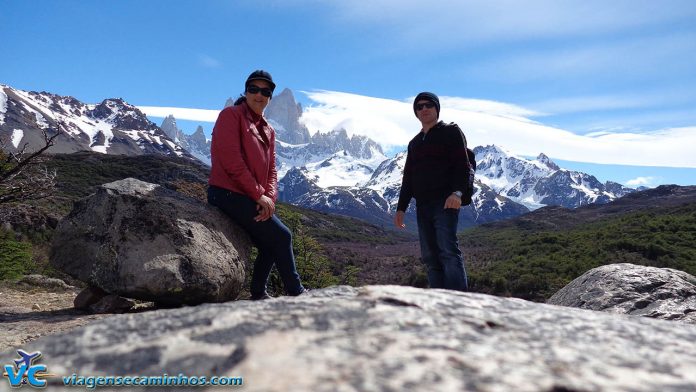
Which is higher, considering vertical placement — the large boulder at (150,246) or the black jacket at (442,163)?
the black jacket at (442,163)

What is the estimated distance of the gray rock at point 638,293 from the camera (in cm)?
811

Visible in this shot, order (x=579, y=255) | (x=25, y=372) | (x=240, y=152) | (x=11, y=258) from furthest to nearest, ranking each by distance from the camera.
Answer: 1. (x=579, y=255)
2. (x=11, y=258)
3. (x=240, y=152)
4. (x=25, y=372)

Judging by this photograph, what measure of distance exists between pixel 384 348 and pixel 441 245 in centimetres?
429

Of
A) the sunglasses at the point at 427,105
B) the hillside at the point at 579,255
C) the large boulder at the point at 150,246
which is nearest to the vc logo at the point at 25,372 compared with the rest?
the large boulder at the point at 150,246

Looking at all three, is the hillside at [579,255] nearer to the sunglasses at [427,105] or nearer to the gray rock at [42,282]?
the sunglasses at [427,105]

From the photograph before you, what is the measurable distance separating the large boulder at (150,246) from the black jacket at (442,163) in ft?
11.1

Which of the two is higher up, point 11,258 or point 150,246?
point 150,246

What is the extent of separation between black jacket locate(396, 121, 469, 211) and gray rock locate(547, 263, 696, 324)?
450 centimetres

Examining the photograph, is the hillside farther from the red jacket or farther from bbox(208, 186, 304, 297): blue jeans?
the red jacket

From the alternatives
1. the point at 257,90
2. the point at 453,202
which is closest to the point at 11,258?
the point at 257,90

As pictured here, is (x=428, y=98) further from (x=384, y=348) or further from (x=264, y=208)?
(x=384, y=348)

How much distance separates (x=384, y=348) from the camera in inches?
90.8

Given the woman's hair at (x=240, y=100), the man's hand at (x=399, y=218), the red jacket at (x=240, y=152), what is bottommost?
the man's hand at (x=399, y=218)

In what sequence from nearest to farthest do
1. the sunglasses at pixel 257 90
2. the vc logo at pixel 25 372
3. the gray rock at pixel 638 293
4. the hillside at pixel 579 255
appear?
the vc logo at pixel 25 372
the sunglasses at pixel 257 90
the gray rock at pixel 638 293
the hillside at pixel 579 255
